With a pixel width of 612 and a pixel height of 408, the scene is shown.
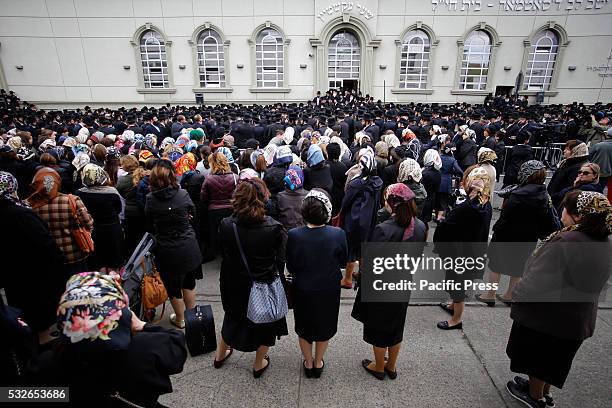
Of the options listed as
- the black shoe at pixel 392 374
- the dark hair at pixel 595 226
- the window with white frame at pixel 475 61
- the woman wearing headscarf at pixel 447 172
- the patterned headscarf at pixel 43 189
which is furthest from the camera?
the window with white frame at pixel 475 61

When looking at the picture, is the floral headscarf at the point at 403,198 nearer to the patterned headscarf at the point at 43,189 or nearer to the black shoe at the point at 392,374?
the black shoe at the point at 392,374

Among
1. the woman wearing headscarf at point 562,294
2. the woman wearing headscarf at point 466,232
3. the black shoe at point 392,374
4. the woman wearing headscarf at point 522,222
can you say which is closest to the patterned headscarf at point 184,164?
the woman wearing headscarf at point 466,232

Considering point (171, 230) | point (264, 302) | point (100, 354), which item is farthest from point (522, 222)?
point (100, 354)

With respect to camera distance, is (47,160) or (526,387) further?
(47,160)

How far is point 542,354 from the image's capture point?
2.56 m

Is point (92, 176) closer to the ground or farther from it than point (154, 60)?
closer to the ground

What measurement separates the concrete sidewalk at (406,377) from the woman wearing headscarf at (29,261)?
1534 mm

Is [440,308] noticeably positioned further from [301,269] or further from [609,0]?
[609,0]

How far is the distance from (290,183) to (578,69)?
24416 mm

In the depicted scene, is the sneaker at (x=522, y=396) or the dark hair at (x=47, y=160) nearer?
the sneaker at (x=522, y=396)

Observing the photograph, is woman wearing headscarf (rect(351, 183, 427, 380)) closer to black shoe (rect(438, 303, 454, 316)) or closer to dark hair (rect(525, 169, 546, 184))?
black shoe (rect(438, 303, 454, 316))

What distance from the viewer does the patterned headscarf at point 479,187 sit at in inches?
127

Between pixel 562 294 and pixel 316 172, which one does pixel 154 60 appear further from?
pixel 562 294

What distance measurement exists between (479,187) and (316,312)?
2010 millimetres
